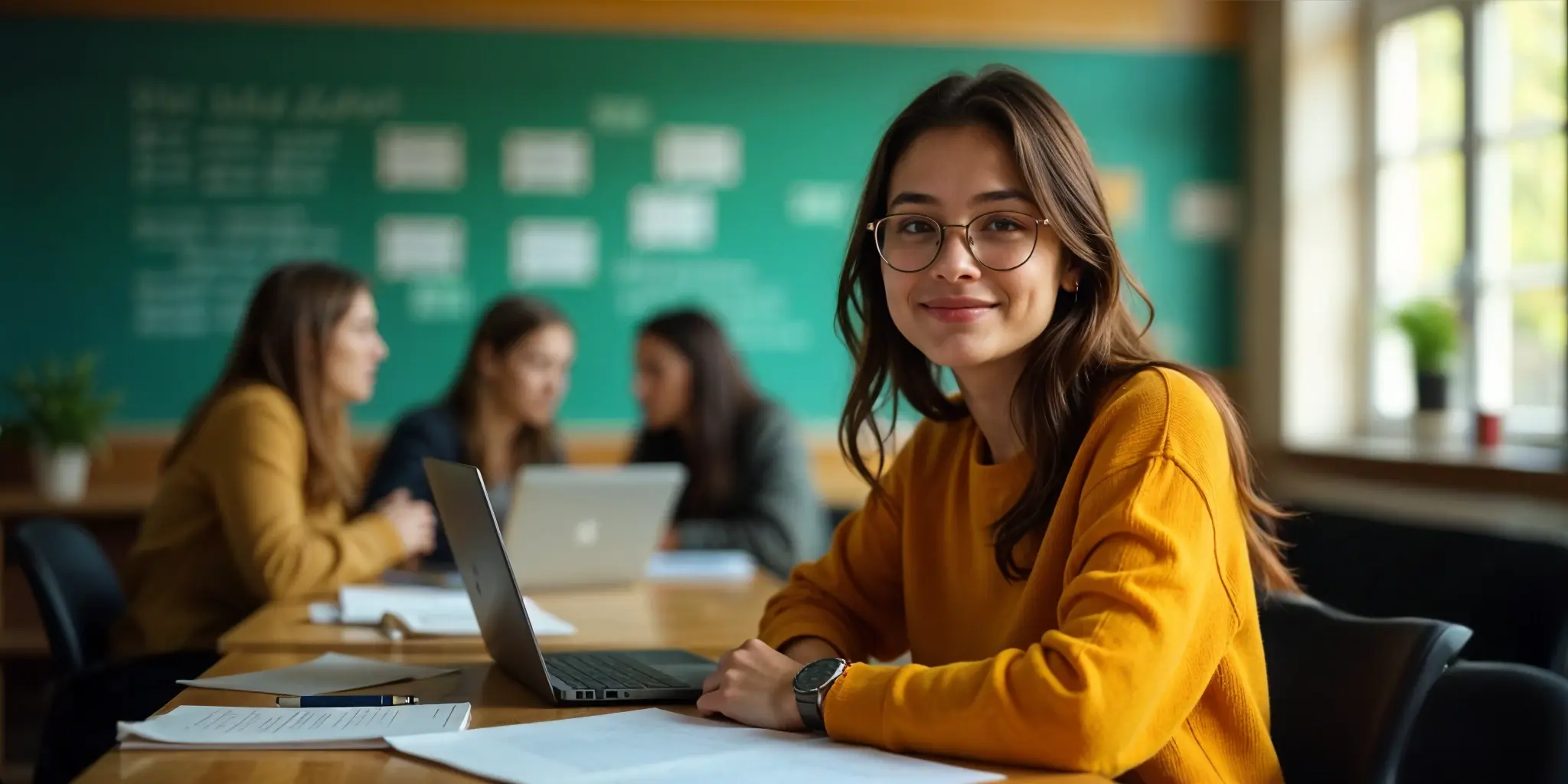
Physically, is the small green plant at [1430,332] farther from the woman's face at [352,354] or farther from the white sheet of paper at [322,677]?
the white sheet of paper at [322,677]

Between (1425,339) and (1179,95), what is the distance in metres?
1.29

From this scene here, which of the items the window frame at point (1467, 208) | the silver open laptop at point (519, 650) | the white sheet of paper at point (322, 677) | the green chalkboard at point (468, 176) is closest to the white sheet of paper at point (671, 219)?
the green chalkboard at point (468, 176)

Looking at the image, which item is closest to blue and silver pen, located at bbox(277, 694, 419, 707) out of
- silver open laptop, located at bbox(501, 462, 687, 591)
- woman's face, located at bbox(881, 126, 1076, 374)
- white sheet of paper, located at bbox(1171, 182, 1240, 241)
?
woman's face, located at bbox(881, 126, 1076, 374)

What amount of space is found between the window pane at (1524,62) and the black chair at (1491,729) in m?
2.99

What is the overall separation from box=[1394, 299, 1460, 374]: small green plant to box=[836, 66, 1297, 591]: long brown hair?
3003mm

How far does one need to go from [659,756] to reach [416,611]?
104 centimetres

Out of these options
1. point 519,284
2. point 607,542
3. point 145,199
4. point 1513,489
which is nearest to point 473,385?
point 607,542

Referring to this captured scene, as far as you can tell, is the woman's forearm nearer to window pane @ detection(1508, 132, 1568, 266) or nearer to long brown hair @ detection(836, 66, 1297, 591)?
long brown hair @ detection(836, 66, 1297, 591)

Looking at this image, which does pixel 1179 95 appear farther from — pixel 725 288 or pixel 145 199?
pixel 145 199

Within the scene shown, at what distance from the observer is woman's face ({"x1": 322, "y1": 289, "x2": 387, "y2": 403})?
9.08 feet

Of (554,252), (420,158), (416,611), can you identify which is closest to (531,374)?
(416,611)

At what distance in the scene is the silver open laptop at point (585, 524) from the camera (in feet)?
8.02

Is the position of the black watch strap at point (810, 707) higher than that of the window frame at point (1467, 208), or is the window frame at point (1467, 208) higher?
the window frame at point (1467, 208)

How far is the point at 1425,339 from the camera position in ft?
14.0
